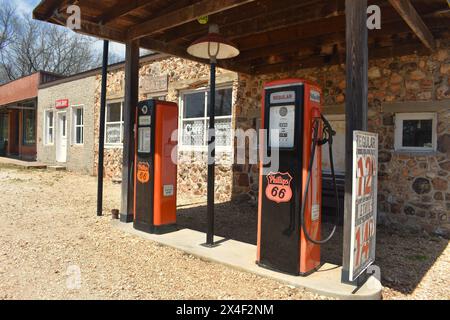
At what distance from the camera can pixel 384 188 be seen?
240 inches

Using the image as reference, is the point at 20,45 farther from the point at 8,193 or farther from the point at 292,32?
the point at 292,32

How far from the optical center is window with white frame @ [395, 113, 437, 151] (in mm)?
5699

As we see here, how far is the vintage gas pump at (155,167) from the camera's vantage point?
17.1ft

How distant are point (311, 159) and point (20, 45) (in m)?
41.3

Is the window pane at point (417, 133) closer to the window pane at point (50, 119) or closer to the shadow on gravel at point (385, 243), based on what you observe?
the shadow on gravel at point (385, 243)

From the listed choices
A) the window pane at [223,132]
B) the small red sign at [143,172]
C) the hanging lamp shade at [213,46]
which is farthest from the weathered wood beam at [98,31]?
the window pane at [223,132]

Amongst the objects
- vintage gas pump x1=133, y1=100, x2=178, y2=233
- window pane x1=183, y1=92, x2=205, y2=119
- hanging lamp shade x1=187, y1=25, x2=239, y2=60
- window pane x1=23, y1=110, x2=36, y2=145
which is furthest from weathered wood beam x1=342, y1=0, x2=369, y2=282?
window pane x1=23, y1=110, x2=36, y2=145

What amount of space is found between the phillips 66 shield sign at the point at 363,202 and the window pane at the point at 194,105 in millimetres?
5849

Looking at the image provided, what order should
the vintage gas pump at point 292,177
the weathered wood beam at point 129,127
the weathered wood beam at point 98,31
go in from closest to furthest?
1. the vintage gas pump at point 292,177
2. the weathered wood beam at point 98,31
3. the weathered wood beam at point 129,127

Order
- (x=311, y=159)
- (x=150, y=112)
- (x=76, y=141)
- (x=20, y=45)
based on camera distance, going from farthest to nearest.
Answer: (x=20, y=45), (x=76, y=141), (x=150, y=112), (x=311, y=159)

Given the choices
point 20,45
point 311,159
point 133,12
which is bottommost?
point 311,159

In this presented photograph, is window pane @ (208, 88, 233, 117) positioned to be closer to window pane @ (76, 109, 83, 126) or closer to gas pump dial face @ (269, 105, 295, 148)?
gas pump dial face @ (269, 105, 295, 148)

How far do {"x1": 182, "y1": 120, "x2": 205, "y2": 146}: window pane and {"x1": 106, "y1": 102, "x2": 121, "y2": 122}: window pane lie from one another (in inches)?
140
